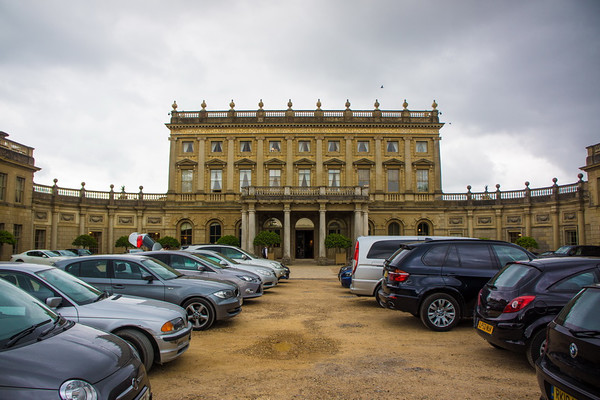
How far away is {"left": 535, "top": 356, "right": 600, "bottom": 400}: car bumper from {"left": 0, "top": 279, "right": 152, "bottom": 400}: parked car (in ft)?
12.3

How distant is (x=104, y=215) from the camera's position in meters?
39.2

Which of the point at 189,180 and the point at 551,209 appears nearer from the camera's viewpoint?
the point at 551,209

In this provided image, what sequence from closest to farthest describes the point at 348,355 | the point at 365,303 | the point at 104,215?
1. the point at 348,355
2. the point at 365,303
3. the point at 104,215

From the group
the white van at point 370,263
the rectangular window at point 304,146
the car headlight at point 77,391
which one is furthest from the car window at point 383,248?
the rectangular window at point 304,146

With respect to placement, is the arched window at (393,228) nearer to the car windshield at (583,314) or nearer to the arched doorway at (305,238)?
the arched doorway at (305,238)

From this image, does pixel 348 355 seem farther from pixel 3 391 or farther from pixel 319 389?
pixel 3 391

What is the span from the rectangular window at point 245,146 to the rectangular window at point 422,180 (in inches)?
647

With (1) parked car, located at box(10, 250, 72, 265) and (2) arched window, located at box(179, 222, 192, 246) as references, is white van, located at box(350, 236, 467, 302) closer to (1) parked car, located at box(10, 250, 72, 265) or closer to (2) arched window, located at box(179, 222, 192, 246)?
(1) parked car, located at box(10, 250, 72, 265)

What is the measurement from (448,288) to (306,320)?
348 centimetres

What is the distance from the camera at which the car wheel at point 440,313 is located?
29.7 ft

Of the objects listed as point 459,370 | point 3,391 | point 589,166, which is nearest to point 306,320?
point 459,370

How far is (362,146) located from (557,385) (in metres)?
38.6

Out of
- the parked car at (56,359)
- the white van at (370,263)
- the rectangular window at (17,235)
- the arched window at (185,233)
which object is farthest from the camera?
the arched window at (185,233)

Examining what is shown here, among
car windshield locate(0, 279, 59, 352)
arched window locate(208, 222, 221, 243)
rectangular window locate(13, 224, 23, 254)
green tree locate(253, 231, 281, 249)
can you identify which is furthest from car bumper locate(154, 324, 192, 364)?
arched window locate(208, 222, 221, 243)
